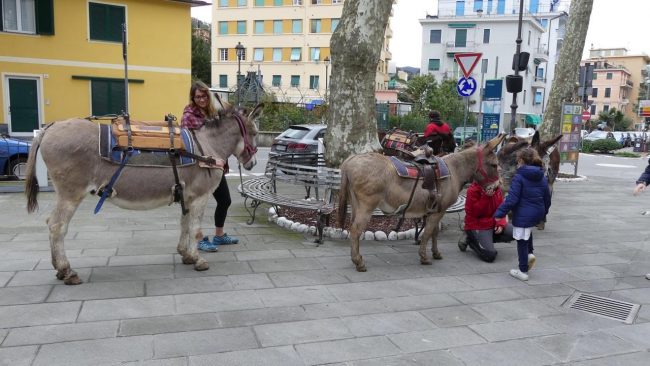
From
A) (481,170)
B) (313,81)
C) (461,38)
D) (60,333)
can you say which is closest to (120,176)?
(60,333)

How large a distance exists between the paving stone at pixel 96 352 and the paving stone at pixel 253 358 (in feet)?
1.31

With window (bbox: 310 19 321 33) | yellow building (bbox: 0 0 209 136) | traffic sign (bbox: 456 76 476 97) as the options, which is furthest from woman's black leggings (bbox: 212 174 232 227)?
window (bbox: 310 19 321 33)

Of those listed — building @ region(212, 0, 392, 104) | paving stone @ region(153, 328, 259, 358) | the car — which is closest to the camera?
paving stone @ region(153, 328, 259, 358)

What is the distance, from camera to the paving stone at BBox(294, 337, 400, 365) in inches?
140

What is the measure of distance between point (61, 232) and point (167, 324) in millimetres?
1509

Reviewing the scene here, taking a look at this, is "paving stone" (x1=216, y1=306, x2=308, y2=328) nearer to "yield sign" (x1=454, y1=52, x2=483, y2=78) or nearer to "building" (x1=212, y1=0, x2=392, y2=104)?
"yield sign" (x1=454, y1=52, x2=483, y2=78)

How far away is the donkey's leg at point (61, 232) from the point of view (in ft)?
15.1

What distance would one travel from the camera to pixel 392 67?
7619 cm

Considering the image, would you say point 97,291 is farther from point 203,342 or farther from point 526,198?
point 526,198

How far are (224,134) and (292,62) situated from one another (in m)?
53.4

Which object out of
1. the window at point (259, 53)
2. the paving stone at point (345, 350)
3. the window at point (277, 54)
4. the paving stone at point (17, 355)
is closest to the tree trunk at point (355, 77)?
the paving stone at point (345, 350)

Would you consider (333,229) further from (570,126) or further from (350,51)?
(570,126)

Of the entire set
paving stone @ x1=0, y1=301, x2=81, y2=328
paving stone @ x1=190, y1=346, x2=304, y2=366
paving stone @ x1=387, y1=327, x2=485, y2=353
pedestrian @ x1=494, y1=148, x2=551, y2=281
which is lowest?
paving stone @ x1=387, y1=327, x2=485, y2=353

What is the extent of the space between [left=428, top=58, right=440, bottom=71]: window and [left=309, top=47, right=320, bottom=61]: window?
14.5 meters
